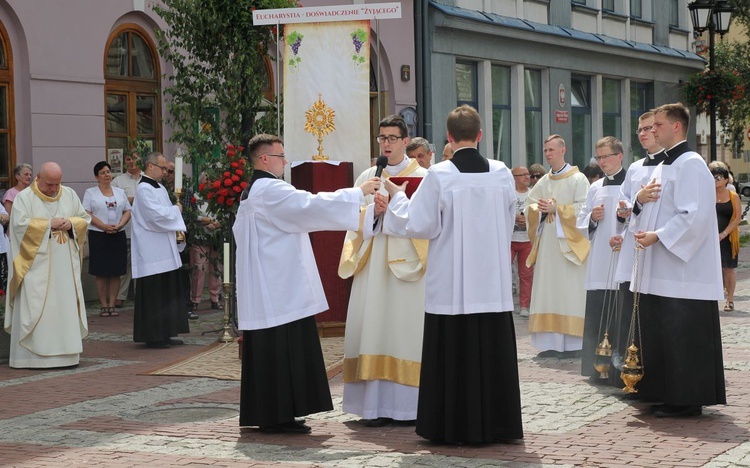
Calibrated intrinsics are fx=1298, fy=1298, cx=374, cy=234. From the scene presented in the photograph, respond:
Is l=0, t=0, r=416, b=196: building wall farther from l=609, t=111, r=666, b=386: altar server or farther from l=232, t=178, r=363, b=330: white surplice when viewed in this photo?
l=609, t=111, r=666, b=386: altar server

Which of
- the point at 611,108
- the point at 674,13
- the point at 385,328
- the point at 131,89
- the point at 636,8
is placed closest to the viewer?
the point at 385,328

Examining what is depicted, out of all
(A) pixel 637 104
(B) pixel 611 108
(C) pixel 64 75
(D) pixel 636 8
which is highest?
(D) pixel 636 8

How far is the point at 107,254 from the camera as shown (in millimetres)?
16094

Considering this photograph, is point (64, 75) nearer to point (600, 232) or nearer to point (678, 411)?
point (600, 232)

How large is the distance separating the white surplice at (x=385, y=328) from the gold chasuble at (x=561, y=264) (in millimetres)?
3851

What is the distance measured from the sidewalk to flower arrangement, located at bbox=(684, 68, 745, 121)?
1432cm

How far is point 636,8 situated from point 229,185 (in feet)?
72.9

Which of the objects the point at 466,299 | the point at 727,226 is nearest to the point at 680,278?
the point at 466,299

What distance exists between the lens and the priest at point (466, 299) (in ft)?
26.0

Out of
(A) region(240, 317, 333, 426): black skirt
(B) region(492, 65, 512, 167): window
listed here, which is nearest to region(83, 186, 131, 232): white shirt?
(A) region(240, 317, 333, 426): black skirt

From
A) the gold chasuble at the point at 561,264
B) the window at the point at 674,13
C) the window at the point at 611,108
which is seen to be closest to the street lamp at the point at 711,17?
the window at the point at 611,108

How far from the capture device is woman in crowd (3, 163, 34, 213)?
15.7 metres

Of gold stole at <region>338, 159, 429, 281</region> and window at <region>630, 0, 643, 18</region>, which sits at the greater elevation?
window at <region>630, 0, 643, 18</region>

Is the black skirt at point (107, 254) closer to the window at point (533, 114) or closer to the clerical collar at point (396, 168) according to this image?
the clerical collar at point (396, 168)
